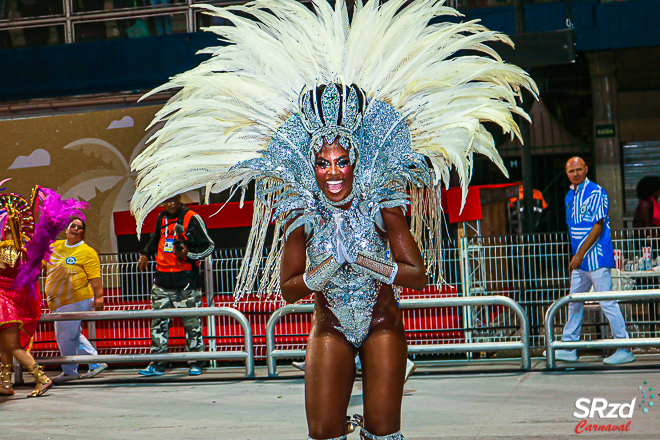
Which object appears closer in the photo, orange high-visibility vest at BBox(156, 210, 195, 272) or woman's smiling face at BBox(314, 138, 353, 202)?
woman's smiling face at BBox(314, 138, 353, 202)

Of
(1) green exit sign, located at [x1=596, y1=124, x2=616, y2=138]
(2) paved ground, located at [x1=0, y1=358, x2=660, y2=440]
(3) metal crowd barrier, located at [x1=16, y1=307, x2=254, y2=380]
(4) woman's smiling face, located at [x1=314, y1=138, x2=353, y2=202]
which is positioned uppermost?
(1) green exit sign, located at [x1=596, y1=124, x2=616, y2=138]

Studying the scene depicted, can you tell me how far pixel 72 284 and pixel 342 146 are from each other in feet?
18.8

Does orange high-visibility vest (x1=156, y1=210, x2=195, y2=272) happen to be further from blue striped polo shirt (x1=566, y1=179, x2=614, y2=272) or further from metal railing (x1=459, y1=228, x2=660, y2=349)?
blue striped polo shirt (x1=566, y1=179, x2=614, y2=272)

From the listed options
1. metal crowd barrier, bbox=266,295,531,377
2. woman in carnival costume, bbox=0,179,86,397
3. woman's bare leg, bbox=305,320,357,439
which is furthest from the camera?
metal crowd barrier, bbox=266,295,531,377

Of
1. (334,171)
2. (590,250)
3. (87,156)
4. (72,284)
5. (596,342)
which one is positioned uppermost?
(87,156)

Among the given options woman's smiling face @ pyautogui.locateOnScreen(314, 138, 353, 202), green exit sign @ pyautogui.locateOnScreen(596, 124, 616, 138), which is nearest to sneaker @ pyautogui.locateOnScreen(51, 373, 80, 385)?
woman's smiling face @ pyautogui.locateOnScreen(314, 138, 353, 202)

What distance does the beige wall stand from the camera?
10.9 m

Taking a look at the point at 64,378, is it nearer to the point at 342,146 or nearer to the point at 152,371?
the point at 152,371

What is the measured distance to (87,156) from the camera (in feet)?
35.9

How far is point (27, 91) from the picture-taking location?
12.0 m

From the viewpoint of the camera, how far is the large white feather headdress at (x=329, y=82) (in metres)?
3.96

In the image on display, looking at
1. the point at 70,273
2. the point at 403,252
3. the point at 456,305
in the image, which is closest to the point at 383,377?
the point at 403,252

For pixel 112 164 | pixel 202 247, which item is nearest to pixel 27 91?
pixel 112 164

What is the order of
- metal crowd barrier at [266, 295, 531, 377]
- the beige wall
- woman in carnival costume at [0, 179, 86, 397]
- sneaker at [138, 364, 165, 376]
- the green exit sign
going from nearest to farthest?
woman in carnival costume at [0, 179, 86, 397], metal crowd barrier at [266, 295, 531, 377], sneaker at [138, 364, 165, 376], the beige wall, the green exit sign
